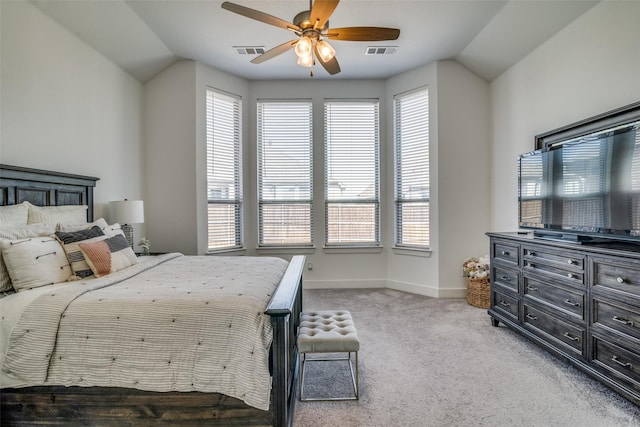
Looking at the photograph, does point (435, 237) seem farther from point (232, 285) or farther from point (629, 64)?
point (232, 285)

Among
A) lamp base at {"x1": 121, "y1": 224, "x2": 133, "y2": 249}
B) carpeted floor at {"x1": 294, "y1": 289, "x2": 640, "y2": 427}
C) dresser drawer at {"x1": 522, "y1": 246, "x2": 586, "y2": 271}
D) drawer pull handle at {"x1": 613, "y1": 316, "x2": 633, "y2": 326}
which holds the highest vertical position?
lamp base at {"x1": 121, "y1": 224, "x2": 133, "y2": 249}

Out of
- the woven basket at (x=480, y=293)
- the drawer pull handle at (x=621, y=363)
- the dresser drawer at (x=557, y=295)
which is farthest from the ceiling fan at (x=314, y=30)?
the woven basket at (x=480, y=293)

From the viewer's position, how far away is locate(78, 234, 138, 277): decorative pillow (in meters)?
2.22

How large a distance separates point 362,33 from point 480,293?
10.5ft

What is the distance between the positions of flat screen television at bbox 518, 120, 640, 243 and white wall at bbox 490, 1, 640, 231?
44cm

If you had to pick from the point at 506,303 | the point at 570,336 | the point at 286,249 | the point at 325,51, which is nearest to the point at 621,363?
the point at 570,336

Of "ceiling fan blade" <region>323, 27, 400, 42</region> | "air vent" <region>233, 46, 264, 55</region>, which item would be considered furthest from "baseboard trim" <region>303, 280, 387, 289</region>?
"ceiling fan blade" <region>323, 27, 400, 42</region>

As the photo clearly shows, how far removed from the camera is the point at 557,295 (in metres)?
2.45

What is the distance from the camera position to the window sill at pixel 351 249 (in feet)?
15.5

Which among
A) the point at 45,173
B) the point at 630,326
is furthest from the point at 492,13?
the point at 45,173

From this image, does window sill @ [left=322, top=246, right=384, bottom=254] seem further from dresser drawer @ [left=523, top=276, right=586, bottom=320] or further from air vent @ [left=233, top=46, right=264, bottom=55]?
air vent @ [left=233, top=46, right=264, bottom=55]

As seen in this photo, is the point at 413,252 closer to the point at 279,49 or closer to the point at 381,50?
the point at 381,50

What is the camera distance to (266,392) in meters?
1.52

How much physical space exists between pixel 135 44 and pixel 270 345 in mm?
3713
